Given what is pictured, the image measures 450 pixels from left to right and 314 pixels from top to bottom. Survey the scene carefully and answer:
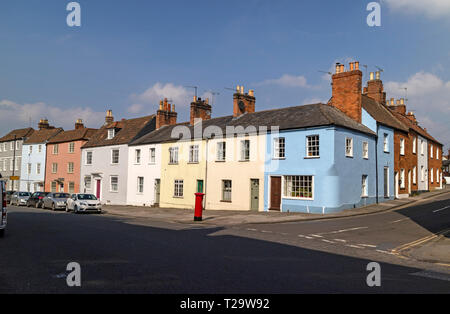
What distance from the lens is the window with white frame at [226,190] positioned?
95.8ft

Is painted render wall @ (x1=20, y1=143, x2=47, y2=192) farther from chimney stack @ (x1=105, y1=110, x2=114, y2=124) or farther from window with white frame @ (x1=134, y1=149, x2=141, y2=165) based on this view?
window with white frame @ (x1=134, y1=149, x2=141, y2=165)

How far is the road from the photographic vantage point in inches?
257

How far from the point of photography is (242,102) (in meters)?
33.2

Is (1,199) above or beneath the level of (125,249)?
above

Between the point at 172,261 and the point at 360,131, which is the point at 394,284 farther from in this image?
the point at 360,131

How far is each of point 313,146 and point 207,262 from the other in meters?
17.6

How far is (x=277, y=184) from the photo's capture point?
26.0 metres

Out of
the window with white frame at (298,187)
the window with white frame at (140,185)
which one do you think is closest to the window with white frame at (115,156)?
the window with white frame at (140,185)

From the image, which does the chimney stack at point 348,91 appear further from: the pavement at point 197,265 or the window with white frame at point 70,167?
the window with white frame at point 70,167

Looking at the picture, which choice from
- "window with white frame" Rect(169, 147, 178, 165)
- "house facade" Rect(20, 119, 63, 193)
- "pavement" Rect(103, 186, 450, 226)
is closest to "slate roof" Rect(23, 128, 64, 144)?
"house facade" Rect(20, 119, 63, 193)

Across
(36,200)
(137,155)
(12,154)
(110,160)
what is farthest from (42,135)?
(137,155)

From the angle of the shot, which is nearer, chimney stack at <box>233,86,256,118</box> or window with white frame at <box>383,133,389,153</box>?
window with white frame at <box>383,133,389,153</box>
